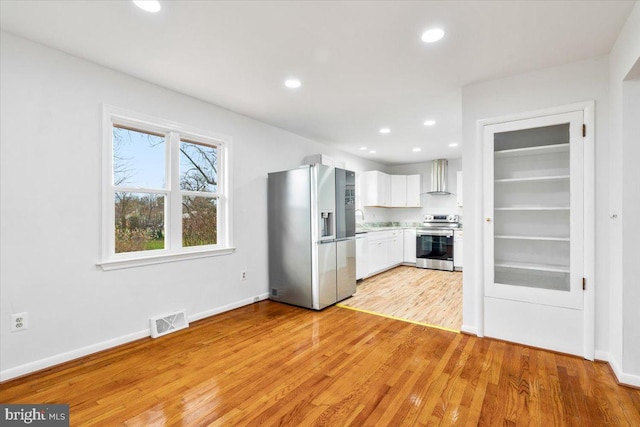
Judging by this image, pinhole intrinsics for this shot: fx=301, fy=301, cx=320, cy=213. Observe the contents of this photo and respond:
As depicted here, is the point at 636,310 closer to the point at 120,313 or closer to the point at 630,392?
the point at 630,392

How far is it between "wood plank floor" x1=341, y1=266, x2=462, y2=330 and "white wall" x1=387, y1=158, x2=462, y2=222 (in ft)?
5.80

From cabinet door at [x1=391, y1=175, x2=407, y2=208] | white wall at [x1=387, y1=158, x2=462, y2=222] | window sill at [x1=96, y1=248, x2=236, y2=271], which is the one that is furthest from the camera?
cabinet door at [x1=391, y1=175, x2=407, y2=208]

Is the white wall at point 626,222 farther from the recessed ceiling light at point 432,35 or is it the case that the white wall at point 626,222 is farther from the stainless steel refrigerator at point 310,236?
the stainless steel refrigerator at point 310,236

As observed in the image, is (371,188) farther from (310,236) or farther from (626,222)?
(626,222)

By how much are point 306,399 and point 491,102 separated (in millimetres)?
3088

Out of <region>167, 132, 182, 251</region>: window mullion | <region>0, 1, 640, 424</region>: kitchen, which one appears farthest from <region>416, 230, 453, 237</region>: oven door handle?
<region>167, 132, 182, 251</region>: window mullion

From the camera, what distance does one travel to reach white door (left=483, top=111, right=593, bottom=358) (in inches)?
103

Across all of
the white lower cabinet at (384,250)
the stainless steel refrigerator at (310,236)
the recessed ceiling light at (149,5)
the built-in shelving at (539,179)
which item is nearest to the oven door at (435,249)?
the white lower cabinet at (384,250)

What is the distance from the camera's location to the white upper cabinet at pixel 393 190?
269 inches

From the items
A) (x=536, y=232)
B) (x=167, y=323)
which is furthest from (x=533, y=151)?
(x=167, y=323)

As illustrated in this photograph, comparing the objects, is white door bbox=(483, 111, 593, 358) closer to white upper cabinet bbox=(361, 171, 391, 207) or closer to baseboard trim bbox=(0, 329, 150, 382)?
baseboard trim bbox=(0, 329, 150, 382)

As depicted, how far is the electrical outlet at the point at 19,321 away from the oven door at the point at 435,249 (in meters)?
6.35

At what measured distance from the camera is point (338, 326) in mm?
3305

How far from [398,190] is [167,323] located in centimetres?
591
